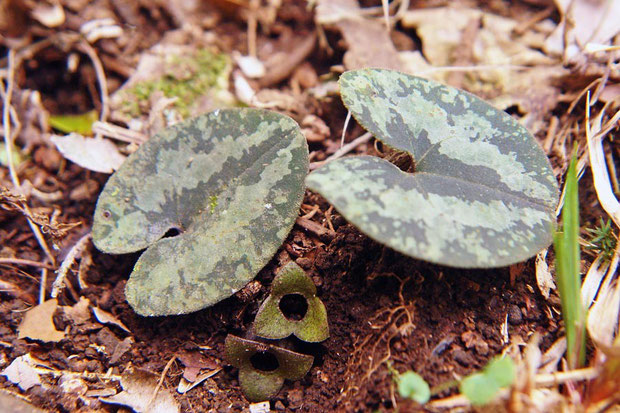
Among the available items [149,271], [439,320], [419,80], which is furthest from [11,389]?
Answer: [419,80]

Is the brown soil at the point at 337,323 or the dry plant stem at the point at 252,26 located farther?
the dry plant stem at the point at 252,26

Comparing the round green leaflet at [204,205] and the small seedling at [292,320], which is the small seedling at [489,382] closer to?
the small seedling at [292,320]

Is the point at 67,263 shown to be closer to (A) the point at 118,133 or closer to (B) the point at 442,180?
(A) the point at 118,133

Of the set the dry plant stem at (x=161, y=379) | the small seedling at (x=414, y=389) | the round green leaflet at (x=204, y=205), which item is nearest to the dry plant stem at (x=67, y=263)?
the round green leaflet at (x=204, y=205)

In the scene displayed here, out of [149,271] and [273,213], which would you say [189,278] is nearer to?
[149,271]

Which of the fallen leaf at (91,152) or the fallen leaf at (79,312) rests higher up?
the fallen leaf at (91,152)

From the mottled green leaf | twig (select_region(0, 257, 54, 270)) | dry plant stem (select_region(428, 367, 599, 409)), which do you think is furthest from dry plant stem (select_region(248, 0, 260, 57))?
dry plant stem (select_region(428, 367, 599, 409))
